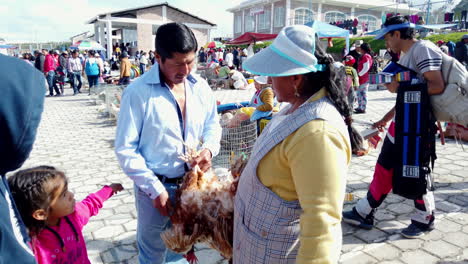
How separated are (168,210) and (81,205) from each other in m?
0.63

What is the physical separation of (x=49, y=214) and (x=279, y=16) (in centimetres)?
5112

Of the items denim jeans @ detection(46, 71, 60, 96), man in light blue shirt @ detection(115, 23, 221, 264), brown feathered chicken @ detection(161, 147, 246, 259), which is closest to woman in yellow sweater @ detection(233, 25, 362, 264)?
brown feathered chicken @ detection(161, 147, 246, 259)

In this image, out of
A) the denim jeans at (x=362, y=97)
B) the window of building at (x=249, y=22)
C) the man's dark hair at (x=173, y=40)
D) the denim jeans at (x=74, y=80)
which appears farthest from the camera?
the window of building at (x=249, y=22)

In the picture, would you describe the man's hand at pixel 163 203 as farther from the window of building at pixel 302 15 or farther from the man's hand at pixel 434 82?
the window of building at pixel 302 15

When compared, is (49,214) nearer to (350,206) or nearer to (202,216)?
(202,216)

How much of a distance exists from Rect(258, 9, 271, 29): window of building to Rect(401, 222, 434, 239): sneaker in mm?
51361

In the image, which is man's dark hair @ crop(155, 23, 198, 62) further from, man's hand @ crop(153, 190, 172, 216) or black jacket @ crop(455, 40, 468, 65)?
black jacket @ crop(455, 40, 468, 65)

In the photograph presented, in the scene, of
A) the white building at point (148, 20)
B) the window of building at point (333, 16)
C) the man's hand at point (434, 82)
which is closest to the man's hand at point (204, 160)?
the man's hand at point (434, 82)

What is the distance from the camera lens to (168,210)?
2141mm

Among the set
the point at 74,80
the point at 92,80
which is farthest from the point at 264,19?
the point at 92,80

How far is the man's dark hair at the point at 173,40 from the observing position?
6.71 feet

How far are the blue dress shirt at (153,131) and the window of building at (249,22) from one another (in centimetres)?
5693

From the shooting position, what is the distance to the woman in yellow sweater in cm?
135

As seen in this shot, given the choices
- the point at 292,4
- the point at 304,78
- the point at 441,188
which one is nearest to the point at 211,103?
the point at 304,78
